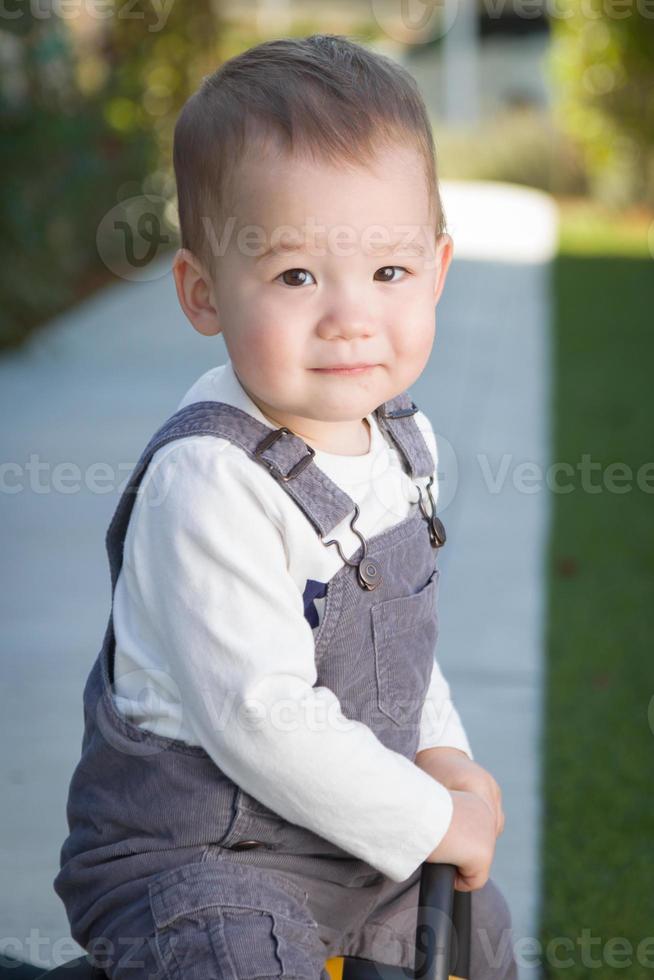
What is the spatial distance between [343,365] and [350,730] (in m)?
0.40

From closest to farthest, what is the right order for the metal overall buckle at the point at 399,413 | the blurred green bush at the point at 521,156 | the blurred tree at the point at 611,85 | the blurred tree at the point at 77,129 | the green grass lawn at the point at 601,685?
the metal overall buckle at the point at 399,413 → the green grass lawn at the point at 601,685 → the blurred tree at the point at 77,129 → the blurred tree at the point at 611,85 → the blurred green bush at the point at 521,156

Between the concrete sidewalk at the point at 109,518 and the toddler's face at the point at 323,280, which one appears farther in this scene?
the concrete sidewalk at the point at 109,518

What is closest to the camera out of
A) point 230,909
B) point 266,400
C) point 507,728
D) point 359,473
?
point 230,909

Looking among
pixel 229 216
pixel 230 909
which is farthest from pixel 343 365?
pixel 230 909

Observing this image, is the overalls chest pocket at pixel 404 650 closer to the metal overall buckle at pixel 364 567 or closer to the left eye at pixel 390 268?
the metal overall buckle at pixel 364 567

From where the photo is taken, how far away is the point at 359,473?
1.58 meters

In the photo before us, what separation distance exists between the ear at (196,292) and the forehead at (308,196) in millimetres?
123

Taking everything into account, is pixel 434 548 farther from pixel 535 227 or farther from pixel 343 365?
pixel 535 227

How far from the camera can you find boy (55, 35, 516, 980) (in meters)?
1.39

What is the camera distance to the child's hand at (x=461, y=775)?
1642 mm

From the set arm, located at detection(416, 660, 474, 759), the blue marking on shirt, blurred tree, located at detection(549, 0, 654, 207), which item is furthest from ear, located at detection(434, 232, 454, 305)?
blurred tree, located at detection(549, 0, 654, 207)

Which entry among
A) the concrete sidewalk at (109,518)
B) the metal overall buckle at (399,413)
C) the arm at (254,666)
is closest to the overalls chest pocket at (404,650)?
the arm at (254,666)

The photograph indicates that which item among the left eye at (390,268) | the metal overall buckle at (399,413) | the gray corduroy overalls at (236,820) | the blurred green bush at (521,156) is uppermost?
the left eye at (390,268)

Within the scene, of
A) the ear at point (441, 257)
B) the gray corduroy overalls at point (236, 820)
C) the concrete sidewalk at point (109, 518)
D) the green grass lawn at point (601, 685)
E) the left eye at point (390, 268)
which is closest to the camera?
the gray corduroy overalls at point (236, 820)
